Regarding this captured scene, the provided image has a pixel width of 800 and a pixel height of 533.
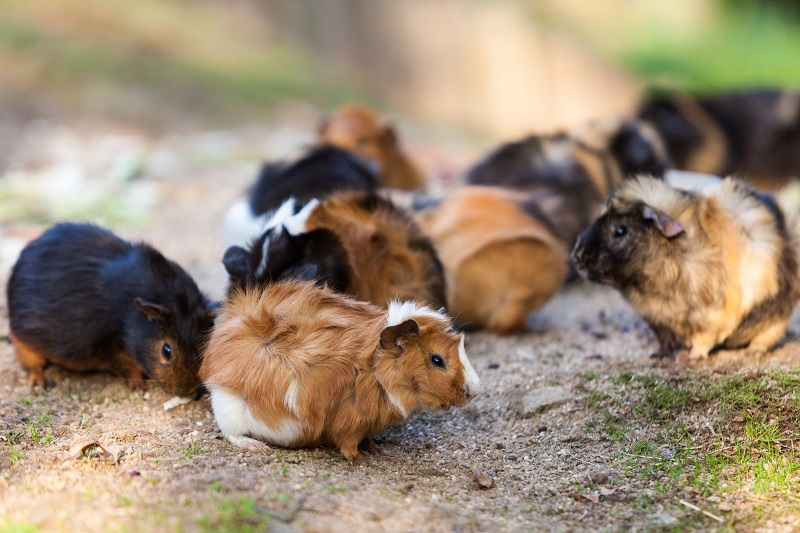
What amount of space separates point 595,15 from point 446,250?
10278 millimetres

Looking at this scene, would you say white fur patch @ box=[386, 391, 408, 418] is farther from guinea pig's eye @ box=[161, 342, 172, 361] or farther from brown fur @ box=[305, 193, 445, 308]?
guinea pig's eye @ box=[161, 342, 172, 361]

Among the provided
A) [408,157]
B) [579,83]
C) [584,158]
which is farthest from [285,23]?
[584,158]

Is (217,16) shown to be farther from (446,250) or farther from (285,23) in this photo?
(446,250)

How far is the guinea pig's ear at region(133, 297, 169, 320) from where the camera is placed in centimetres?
346

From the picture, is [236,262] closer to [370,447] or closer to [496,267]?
[370,447]

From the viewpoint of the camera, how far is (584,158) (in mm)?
5730

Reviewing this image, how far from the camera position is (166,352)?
3.52 meters

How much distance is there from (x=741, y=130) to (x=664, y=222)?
4454 mm

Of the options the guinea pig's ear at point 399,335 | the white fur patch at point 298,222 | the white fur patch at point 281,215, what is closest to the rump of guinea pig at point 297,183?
the white fur patch at point 281,215

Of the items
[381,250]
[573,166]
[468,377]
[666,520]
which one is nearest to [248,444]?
[468,377]

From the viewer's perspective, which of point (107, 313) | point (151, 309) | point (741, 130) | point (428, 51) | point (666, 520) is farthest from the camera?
point (428, 51)

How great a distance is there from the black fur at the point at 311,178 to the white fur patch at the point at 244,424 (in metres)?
1.63

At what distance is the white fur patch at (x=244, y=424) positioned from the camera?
3.12 metres

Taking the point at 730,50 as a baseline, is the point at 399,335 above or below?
below
